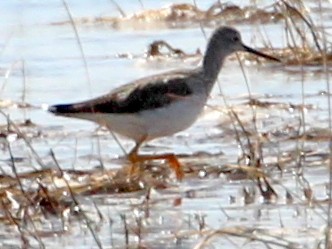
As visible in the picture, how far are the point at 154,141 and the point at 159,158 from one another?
0.85 m

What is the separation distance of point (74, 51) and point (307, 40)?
6.22 feet

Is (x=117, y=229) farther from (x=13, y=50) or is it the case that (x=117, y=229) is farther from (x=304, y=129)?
(x=13, y=50)

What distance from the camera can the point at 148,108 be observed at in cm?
813

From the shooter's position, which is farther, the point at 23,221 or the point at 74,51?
the point at 74,51

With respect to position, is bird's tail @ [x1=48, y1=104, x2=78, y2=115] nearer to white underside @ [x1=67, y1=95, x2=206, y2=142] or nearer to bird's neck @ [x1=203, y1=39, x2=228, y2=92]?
white underside @ [x1=67, y1=95, x2=206, y2=142]

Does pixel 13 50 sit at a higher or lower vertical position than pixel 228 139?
higher

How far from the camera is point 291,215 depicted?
6613 mm

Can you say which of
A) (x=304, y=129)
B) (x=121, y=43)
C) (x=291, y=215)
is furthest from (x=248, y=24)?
(x=291, y=215)

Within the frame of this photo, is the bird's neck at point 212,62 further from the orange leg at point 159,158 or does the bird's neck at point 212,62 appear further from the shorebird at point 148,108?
the orange leg at point 159,158

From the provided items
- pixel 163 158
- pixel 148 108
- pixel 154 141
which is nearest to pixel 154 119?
pixel 148 108

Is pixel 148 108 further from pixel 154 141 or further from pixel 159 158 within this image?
pixel 154 141

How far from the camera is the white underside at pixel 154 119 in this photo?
7.96 metres

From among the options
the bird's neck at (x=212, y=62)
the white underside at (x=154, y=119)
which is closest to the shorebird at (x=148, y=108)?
the white underside at (x=154, y=119)

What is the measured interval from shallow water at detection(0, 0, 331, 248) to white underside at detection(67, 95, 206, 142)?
0.65 ft
